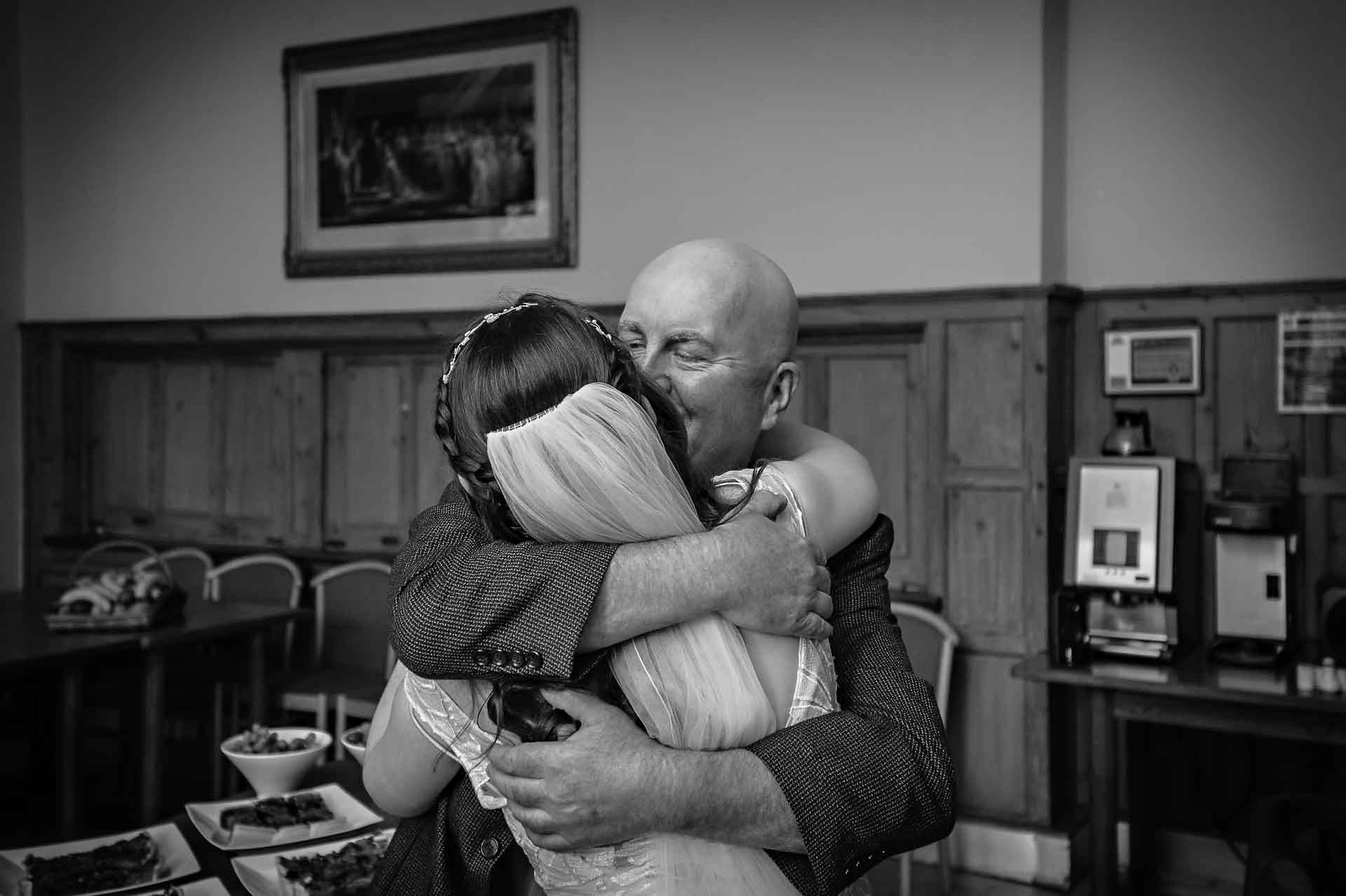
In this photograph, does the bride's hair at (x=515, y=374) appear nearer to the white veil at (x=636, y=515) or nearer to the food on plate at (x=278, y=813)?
the white veil at (x=636, y=515)

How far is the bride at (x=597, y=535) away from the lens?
1027 millimetres

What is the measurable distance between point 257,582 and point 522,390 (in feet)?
16.6

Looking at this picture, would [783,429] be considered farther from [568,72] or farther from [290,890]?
[568,72]

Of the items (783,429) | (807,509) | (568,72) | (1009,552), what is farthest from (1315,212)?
(807,509)

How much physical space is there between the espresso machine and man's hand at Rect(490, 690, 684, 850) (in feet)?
10.1

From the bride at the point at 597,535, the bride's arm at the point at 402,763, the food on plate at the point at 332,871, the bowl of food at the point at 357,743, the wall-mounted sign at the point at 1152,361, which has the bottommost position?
the food on plate at the point at 332,871

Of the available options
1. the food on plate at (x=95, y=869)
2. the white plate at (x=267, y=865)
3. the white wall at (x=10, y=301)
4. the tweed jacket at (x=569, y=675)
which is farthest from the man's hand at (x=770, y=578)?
the white wall at (x=10, y=301)

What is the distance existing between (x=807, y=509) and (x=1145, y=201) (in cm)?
368

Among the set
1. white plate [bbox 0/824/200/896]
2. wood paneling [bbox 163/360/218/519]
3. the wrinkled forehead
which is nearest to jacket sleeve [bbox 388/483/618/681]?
the wrinkled forehead

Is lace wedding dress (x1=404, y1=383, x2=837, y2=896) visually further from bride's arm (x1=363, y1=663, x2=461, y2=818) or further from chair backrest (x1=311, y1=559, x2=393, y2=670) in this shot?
chair backrest (x1=311, y1=559, x2=393, y2=670)

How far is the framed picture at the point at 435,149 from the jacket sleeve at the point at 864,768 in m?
4.11

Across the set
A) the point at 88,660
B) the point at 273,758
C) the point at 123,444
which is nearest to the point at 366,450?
the point at 123,444

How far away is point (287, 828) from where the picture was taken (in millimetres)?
2160

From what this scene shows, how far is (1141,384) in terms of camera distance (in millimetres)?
4375
